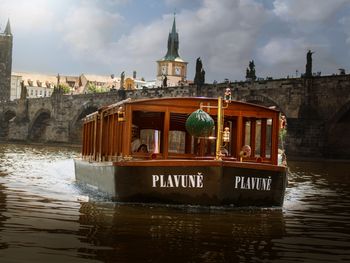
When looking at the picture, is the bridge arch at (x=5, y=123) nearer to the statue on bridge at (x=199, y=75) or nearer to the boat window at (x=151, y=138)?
the statue on bridge at (x=199, y=75)

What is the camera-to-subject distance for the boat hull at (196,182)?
39.8ft

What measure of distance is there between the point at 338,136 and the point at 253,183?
128 feet

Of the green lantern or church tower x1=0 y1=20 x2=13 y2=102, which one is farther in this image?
church tower x1=0 y1=20 x2=13 y2=102

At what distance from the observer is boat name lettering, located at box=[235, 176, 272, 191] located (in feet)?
40.6

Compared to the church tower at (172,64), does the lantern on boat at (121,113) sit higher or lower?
lower

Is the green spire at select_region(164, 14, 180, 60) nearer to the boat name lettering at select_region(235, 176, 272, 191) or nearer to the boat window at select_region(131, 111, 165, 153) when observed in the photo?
the boat window at select_region(131, 111, 165, 153)

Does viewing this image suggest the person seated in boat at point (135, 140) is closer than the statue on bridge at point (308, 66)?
Yes

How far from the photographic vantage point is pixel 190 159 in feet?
45.2

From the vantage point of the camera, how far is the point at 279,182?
13.2m

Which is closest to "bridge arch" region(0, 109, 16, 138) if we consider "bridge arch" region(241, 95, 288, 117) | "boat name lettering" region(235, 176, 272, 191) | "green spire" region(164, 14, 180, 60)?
"green spire" region(164, 14, 180, 60)

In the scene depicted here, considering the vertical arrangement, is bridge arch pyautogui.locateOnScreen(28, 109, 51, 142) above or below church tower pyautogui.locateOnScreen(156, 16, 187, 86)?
below

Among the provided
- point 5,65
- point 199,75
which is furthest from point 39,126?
point 199,75

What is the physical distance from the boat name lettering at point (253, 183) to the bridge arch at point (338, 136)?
3708 cm

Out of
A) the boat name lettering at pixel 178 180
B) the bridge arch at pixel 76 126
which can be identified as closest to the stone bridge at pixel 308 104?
the bridge arch at pixel 76 126
